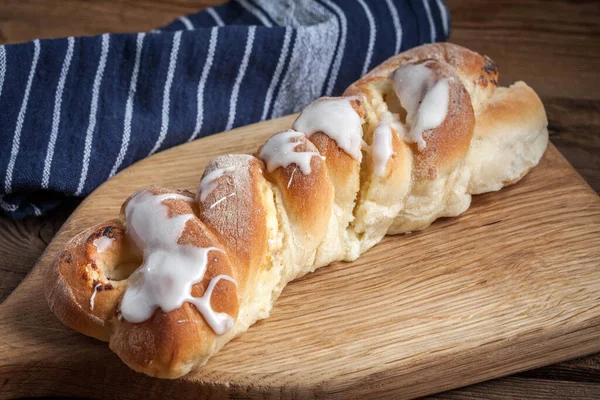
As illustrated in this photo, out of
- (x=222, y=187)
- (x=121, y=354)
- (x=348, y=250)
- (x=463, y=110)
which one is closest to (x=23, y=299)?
(x=121, y=354)

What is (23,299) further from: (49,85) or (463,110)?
(463,110)

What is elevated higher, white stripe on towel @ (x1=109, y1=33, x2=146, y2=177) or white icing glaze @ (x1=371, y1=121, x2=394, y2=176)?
white icing glaze @ (x1=371, y1=121, x2=394, y2=176)

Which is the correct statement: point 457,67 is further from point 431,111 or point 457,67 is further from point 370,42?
point 370,42

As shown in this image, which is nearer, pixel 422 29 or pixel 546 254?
pixel 546 254

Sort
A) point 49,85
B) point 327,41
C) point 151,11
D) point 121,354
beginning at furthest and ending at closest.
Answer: point 151,11 < point 327,41 < point 49,85 < point 121,354

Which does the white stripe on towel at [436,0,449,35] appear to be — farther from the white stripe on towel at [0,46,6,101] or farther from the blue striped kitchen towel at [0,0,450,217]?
the white stripe on towel at [0,46,6,101]

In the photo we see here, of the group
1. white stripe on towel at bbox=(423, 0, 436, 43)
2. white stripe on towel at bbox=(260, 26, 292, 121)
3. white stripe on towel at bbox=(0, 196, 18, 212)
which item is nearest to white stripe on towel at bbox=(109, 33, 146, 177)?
white stripe on towel at bbox=(0, 196, 18, 212)

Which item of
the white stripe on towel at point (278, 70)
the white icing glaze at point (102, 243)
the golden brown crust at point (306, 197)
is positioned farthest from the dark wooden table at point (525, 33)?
the white icing glaze at point (102, 243)
